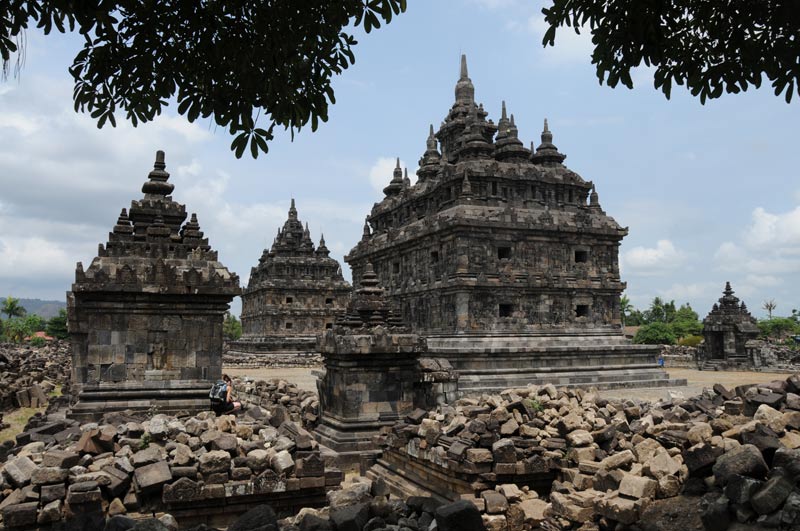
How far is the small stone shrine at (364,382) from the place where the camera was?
12.7m

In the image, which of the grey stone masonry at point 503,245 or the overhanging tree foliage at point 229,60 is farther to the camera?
the grey stone masonry at point 503,245

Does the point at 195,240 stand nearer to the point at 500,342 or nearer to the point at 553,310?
the point at 500,342

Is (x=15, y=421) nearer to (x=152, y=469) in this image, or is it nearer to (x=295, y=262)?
(x=152, y=469)

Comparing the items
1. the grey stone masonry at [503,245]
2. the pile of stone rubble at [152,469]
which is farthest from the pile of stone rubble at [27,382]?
the grey stone masonry at [503,245]

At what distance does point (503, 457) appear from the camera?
30.3 feet

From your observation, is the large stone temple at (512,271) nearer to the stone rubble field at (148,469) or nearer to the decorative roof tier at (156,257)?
the decorative roof tier at (156,257)

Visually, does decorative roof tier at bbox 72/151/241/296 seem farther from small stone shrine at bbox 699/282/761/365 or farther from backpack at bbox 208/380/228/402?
small stone shrine at bbox 699/282/761/365

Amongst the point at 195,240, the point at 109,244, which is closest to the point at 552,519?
the point at 195,240

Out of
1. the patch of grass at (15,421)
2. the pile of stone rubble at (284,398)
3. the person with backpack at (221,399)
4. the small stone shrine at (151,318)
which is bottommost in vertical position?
the patch of grass at (15,421)

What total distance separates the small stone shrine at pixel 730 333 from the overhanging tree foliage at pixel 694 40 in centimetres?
3249

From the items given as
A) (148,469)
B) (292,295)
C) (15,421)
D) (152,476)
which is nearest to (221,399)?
(148,469)

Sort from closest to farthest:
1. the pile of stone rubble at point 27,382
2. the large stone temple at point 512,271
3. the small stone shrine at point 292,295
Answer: the pile of stone rubble at point 27,382, the large stone temple at point 512,271, the small stone shrine at point 292,295

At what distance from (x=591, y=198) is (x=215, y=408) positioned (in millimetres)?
22554

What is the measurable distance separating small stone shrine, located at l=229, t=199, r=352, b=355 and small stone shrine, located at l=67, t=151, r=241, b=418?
1327 inches
